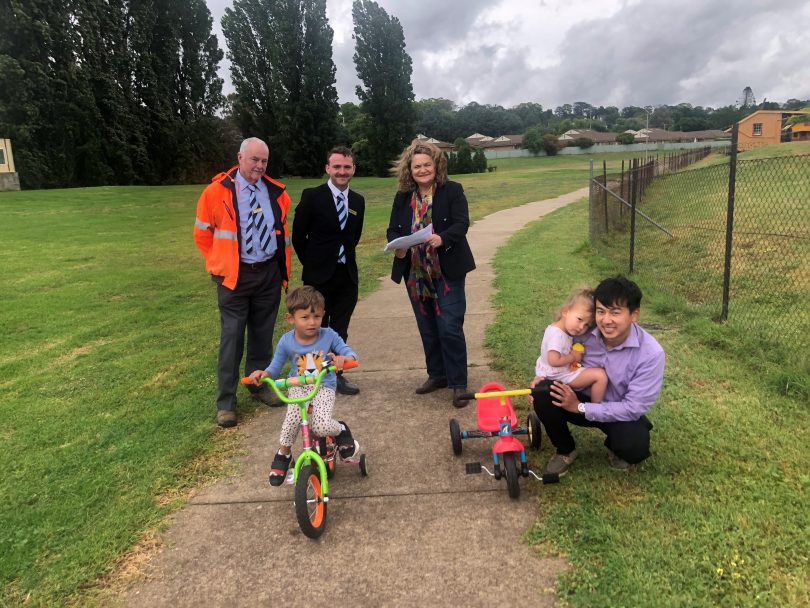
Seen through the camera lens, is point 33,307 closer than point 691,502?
No

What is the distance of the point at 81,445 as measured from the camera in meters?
3.94

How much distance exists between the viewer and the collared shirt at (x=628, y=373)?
2980mm

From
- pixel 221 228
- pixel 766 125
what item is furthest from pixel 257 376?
pixel 766 125

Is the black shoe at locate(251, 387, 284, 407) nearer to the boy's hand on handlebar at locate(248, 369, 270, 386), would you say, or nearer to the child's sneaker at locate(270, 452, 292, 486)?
the child's sneaker at locate(270, 452, 292, 486)

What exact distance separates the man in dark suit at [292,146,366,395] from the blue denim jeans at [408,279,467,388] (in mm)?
701

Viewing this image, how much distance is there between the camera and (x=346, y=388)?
4.67 meters

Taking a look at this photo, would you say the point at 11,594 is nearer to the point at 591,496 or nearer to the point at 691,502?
the point at 591,496

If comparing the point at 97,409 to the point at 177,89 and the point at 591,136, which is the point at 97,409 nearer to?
the point at 177,89

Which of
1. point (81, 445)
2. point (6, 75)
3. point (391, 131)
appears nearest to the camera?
point (81, 445)

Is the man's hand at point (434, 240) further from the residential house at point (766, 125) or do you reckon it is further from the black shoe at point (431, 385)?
the residential house at point (766, 125)

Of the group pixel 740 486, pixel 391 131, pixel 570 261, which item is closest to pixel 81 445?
pixel 740 486

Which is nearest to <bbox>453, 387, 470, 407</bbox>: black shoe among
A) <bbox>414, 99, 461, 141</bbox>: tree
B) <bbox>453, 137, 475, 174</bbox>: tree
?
<bbox>453, 137, 475, 174</bbox>: tree

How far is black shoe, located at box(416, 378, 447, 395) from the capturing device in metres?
4.57

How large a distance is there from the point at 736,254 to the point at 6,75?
1470 inches
